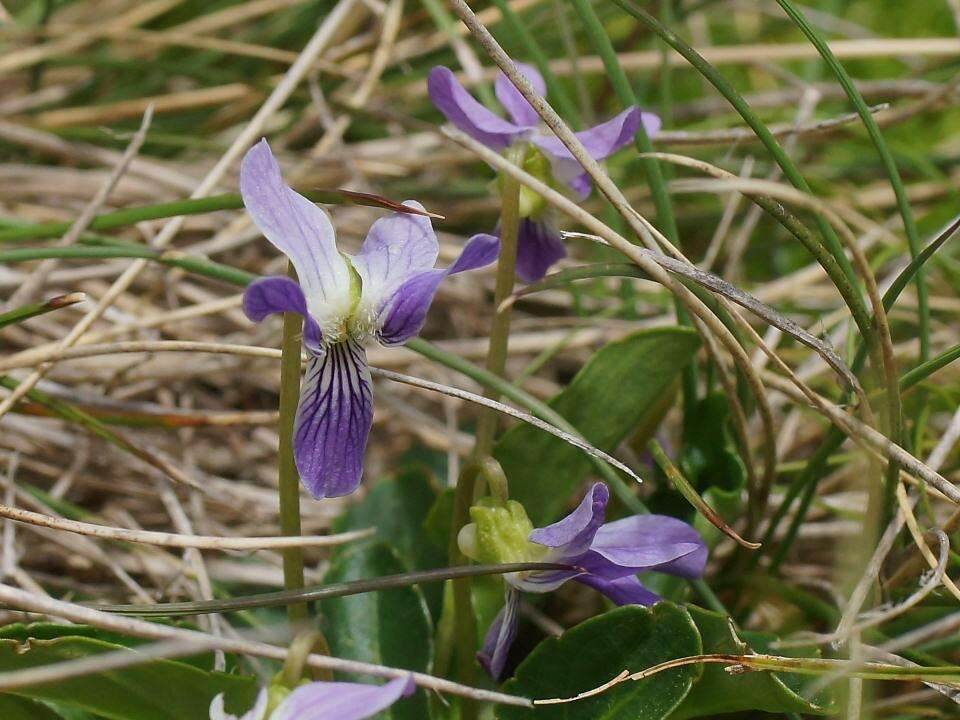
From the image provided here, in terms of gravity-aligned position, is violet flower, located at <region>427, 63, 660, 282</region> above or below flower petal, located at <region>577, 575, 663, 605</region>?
above

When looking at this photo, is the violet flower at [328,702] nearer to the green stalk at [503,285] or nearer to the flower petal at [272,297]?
the flower petal at [272,297]

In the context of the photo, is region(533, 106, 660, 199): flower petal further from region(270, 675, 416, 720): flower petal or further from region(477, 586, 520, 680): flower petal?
region(270, 675, 416, 720): flower petal

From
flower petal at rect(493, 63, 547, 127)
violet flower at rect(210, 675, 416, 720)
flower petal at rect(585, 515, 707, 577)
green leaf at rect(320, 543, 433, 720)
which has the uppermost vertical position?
flower petal at rect(493, 63, 547, 127)

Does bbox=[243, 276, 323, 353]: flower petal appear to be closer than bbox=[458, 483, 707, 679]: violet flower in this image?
Yes

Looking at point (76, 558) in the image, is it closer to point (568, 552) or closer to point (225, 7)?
point (568, 552)

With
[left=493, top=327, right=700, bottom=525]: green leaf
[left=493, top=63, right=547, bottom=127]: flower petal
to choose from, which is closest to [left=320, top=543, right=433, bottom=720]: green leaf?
[left=493, top=327, right=700, bottom=525]: green leaf

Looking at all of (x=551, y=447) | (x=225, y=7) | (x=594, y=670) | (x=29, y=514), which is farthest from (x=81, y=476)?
(x=225, y=7)

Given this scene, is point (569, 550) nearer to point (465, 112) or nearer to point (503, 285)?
point (503, 285)
